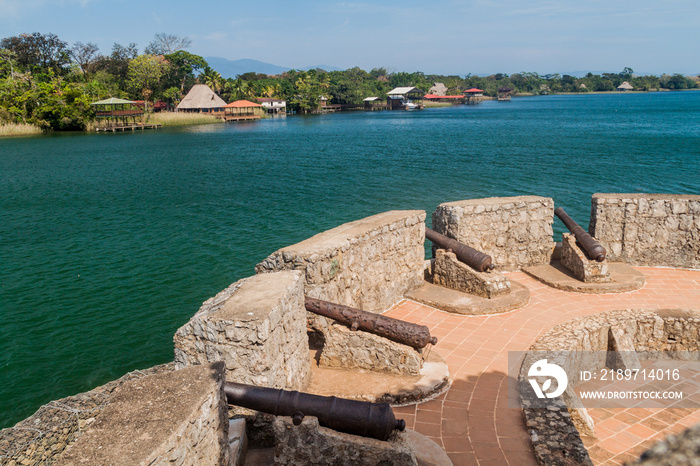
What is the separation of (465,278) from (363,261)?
1946mm

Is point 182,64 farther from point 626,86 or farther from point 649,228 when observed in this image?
point 626,86

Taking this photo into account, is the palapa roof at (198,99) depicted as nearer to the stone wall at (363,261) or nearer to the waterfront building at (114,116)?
the waterfront building at (114,116)

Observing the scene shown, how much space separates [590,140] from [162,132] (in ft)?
153

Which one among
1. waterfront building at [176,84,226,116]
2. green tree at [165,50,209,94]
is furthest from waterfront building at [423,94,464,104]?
waterfront building at [176,84,226,116]

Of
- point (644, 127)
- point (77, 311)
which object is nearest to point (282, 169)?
point (77, 311)

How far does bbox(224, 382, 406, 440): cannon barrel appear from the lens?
355cm

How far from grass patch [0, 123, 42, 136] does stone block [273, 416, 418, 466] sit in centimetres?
5834

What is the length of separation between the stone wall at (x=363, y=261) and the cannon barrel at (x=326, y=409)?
241 centimetres

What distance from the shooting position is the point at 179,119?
69500 millimetres

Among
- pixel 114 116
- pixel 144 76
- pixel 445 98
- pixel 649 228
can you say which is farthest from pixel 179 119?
pixel 445 98

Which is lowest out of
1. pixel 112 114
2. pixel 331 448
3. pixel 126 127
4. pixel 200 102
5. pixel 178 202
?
pixel 178 202

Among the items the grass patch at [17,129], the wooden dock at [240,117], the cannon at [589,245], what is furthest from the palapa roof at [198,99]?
the cannon at [589,245]

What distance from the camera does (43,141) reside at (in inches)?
1790

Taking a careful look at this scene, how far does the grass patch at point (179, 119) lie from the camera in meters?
66.5
